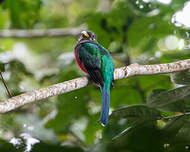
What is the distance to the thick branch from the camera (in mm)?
1587

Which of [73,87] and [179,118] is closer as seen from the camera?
[179,118]

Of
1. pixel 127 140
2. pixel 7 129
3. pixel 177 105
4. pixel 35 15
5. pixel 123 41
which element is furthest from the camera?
pixel 35 15

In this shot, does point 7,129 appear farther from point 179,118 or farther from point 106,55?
point 179,118

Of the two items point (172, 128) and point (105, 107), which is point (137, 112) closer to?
point (172, 128)

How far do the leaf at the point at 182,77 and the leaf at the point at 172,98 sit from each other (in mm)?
174

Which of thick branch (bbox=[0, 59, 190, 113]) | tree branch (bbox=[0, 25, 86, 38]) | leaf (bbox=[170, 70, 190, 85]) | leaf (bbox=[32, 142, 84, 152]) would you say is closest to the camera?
leaf (bbox=[32, 142, 84, 152])

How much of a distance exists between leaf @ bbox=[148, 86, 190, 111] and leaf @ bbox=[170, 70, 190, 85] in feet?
0.57

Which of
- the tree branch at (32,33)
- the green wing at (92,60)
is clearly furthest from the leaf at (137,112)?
the tree branch at (32,33)

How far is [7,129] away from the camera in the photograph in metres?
2.84

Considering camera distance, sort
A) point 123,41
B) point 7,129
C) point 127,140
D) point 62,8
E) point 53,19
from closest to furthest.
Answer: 1. point 127,140
2. point 7,129
3. point 123,41
4. point 53,19
5. point 62,8

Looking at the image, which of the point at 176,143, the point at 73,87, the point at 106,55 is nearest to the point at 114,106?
the point at 106,55

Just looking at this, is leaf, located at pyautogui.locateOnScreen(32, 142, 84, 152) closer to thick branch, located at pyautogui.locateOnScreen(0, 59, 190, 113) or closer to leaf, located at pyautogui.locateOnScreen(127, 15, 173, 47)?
Result: thick branch, located at pyautogui.locateOnScreen(0, 59, 190, 113)

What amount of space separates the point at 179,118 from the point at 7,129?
170cm

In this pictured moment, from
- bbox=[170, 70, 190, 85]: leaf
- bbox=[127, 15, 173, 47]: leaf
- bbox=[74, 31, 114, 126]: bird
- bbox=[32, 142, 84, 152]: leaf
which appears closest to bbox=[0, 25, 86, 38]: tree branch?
bbox=[127, 15, 173, 47]: leaf
